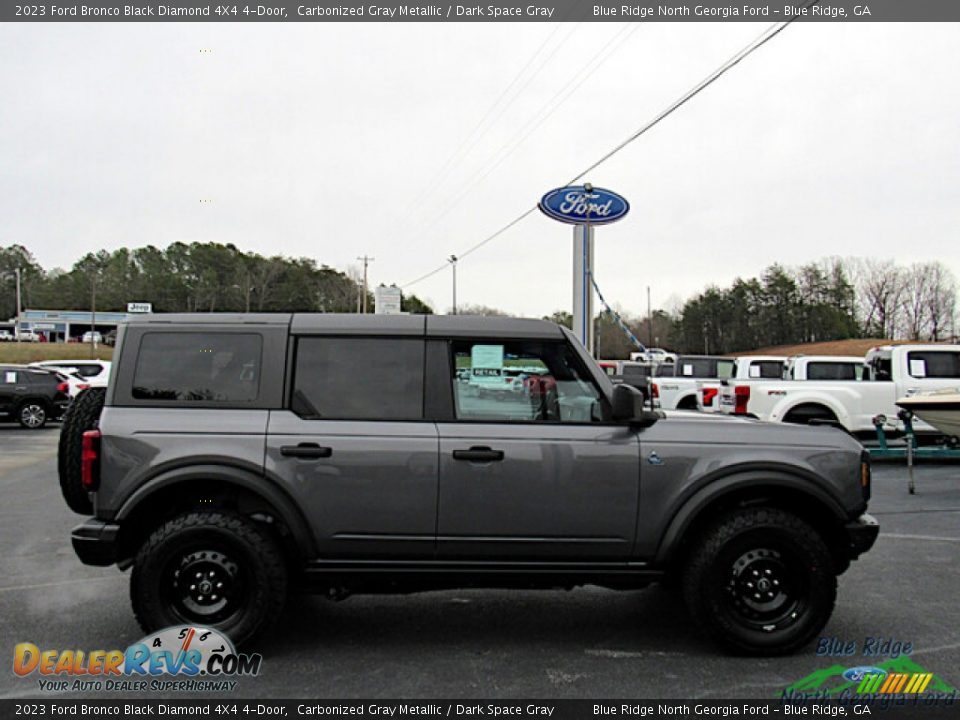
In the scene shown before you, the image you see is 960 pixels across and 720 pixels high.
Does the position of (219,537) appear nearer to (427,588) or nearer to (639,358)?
(427,588)

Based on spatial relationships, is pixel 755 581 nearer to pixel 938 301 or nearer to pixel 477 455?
pixel 477 455

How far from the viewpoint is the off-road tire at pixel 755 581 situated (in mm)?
4191

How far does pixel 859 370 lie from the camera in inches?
545

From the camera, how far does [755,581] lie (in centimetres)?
427

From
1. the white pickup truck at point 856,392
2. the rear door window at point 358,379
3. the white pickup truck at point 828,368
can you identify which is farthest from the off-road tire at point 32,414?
the white pickup truck at point 828,368

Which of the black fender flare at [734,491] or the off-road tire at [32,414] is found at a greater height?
the black fender flare at [734,491]

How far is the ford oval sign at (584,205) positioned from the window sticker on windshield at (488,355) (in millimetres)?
12287

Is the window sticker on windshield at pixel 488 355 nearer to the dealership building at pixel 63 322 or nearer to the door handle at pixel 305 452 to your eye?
the door handle at pixel 305 452

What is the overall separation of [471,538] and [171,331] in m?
2.13

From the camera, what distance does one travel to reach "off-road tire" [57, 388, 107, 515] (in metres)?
4.50

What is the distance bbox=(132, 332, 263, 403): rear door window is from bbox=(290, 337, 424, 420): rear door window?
0.29 m

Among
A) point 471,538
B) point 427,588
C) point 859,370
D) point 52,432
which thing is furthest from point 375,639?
point 52,432
